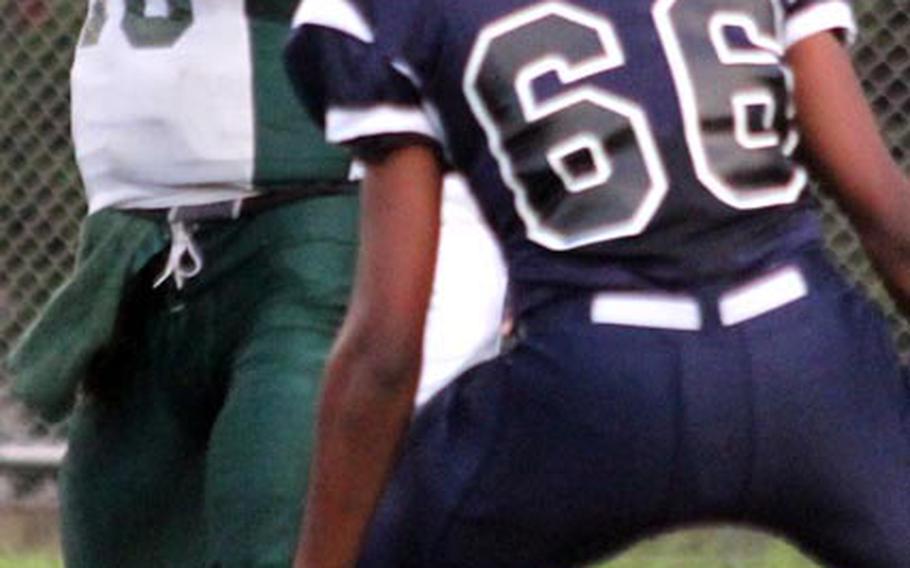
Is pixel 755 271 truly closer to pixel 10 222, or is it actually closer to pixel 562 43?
pixel 562 43

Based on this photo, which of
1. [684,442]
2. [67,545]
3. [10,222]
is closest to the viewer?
[684,442]

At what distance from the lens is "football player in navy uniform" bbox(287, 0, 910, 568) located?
10.5ft

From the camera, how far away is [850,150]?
329 cm

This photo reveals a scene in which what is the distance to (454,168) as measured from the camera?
3.31 meters

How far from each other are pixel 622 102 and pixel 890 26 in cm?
456

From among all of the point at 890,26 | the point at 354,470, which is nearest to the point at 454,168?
the point at 354,470

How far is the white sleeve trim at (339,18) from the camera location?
128 inches

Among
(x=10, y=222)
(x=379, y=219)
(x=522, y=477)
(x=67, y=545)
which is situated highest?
(x=379, y=219)

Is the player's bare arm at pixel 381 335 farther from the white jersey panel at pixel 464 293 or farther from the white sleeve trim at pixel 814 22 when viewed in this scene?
the white jersey panel at pixel 464 293

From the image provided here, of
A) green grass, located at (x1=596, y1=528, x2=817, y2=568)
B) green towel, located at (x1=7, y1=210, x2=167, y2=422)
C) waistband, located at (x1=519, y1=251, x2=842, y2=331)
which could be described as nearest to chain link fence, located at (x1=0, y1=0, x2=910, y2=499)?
green grass, located at (x1=596, y1=528, x2=817, y2=568)

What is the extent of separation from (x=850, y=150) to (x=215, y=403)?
141 centimetres

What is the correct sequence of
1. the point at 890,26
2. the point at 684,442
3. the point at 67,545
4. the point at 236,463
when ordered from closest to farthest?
the point at 684,442 → the point at 236,463 → the point at 67,545 → the point at 890,26

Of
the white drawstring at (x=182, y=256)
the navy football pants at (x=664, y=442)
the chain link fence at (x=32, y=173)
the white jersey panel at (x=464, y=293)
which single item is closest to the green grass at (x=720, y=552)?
the chain link fence at (x=32, y=173)

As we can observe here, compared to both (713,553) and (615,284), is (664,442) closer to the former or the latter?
(615,284)
